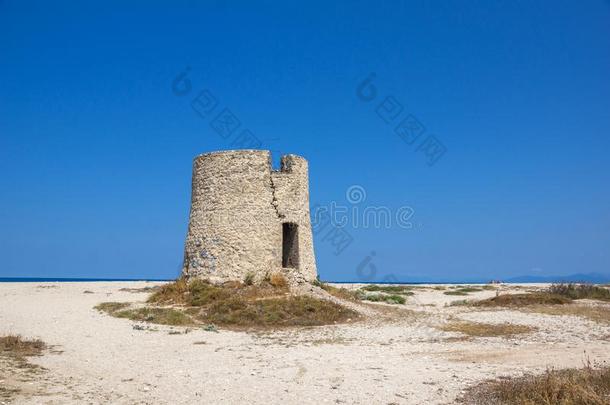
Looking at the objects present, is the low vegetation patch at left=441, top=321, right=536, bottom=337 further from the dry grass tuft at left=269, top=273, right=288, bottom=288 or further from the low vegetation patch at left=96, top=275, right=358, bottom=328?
the dry grass tuft at left=269, top=273, right=288, bottom=288

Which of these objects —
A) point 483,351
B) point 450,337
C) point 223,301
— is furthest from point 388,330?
point 223,301

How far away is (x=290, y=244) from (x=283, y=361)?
12518 millimetres

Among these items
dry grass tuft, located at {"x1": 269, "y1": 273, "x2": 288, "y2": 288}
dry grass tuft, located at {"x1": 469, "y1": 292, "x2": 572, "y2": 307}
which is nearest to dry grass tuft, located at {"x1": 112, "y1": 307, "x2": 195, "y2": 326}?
dry grass tuft, located at {"x1": 269, "y1": 273, "x2": 288, "y2": 288}

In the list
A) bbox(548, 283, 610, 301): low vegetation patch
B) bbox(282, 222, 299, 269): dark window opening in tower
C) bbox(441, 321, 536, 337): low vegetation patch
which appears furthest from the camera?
bbox(548, 283, 610, 301): low vegetation patch

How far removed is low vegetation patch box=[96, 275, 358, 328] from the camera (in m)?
15.2

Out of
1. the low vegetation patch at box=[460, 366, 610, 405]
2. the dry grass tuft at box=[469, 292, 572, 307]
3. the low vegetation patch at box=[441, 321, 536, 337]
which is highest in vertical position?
the dry grass tuft at box=[469, 292, 572, 307]

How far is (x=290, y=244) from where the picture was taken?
2194 cm

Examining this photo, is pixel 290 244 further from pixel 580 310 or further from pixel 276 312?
pixel 580 310

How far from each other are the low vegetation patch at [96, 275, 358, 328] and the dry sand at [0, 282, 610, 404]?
112cm

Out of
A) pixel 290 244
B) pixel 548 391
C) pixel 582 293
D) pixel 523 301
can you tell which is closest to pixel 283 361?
pixel 548 391

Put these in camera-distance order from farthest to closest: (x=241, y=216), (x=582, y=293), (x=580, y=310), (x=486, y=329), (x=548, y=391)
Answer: (x=582, y=293) → (x=241, y=216) → (x=580, y=310) → (x=486, y=329) → (x=548, y=391)

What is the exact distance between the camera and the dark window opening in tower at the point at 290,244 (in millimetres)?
21281

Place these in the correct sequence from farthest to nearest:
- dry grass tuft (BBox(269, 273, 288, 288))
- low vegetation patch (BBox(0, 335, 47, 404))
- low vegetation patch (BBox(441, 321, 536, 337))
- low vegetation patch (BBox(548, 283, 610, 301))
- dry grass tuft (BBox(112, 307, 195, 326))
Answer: low vegetation patch (BBox(548, 283, 610, 301))
dry grass tuft (BBox(269, 273, 288, 288))
dry grass tuft (BBox(112, 307, 195, 326))
low vegetation patch (BBox(441, 321, 536, 337))
low vegetation patch (BBox(0, 335, 47, 404))

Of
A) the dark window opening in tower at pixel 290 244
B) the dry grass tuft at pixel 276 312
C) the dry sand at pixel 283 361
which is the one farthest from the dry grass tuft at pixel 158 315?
the dark window opening in tower at pixel 290 244
